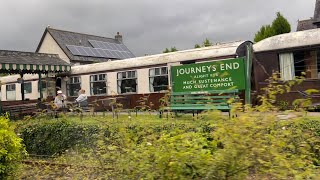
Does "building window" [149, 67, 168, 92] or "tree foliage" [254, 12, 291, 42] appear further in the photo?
"tree foliage" [254, 12, 291, 42]

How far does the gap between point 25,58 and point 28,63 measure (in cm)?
99

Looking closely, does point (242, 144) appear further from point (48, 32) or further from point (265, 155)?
point (48, 32)

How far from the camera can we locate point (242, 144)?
2930 millimetres

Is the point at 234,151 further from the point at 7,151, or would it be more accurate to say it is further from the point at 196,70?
the point at 196,70

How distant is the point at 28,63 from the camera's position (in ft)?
62.5

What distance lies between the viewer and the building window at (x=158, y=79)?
629 inches

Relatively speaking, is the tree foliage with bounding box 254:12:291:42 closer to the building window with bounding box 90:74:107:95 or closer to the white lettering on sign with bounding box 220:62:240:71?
the building window with bounding box 90:74:107:95

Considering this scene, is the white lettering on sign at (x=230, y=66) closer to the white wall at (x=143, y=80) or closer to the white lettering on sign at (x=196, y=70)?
the white lettering on sign at (x=196, y=70)

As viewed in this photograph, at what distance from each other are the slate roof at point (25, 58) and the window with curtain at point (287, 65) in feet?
40.6

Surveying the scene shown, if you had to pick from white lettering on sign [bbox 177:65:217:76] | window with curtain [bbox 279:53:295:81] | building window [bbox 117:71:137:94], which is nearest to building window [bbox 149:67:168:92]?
building window [bbox 117:71:137:94]

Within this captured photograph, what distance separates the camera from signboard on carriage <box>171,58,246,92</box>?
11.6 meters

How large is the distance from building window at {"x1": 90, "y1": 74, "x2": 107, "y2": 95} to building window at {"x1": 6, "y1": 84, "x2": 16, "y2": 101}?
9691mm

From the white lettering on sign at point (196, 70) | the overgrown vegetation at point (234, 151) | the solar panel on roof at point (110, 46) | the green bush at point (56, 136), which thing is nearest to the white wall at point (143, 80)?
the white lettering on sign at point (196, 70)

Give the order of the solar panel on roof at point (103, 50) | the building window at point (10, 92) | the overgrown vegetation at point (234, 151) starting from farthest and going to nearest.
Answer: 1. the solar panel on roof at point (103, 50)
2. the building window at point (10, 92)
3. the overgrown vegetation at point (234, 151)
